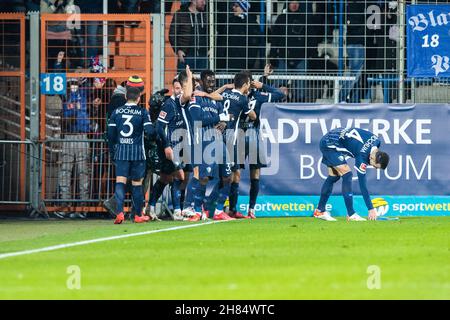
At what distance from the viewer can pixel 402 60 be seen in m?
22.2

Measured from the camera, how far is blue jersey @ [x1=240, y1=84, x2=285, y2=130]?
20984 mm

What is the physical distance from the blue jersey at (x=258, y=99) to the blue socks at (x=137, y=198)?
2570mm

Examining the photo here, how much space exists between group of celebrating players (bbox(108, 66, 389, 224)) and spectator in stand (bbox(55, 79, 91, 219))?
1.55 meters

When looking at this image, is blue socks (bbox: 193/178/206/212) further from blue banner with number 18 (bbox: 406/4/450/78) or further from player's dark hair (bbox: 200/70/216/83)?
blue banner with number 18 (bbox: 406/4/450/78)

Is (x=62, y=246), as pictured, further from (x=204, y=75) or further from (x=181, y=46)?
(x=181, y=46)

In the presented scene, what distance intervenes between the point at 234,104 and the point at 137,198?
2561 millimetres

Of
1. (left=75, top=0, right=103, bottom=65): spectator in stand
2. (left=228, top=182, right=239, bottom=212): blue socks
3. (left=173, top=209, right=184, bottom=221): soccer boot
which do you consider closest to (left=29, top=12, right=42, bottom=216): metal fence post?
(left=75, top=0, right=103, bottom=65): spectator in stand

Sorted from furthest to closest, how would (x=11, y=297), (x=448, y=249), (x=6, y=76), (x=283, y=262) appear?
(x=6, y=76)
(x=448, y=249)
(x=283, y=262)
(x=11, y=297)

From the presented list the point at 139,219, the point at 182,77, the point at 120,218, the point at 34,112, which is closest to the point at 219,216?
the point at 139,219

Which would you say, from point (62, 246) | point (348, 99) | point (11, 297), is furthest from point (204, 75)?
point (11, 297)

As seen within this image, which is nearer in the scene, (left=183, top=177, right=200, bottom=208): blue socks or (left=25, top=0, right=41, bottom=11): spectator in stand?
(left=183, top=177, right=200, bottom=208): blue socks

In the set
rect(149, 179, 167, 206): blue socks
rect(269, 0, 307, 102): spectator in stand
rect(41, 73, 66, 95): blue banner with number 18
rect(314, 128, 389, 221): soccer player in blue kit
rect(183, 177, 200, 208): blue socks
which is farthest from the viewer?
rect(269, 0, 307, 102): spectator in stand

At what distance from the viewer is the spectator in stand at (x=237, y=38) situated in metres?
21.9

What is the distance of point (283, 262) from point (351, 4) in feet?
39.0
